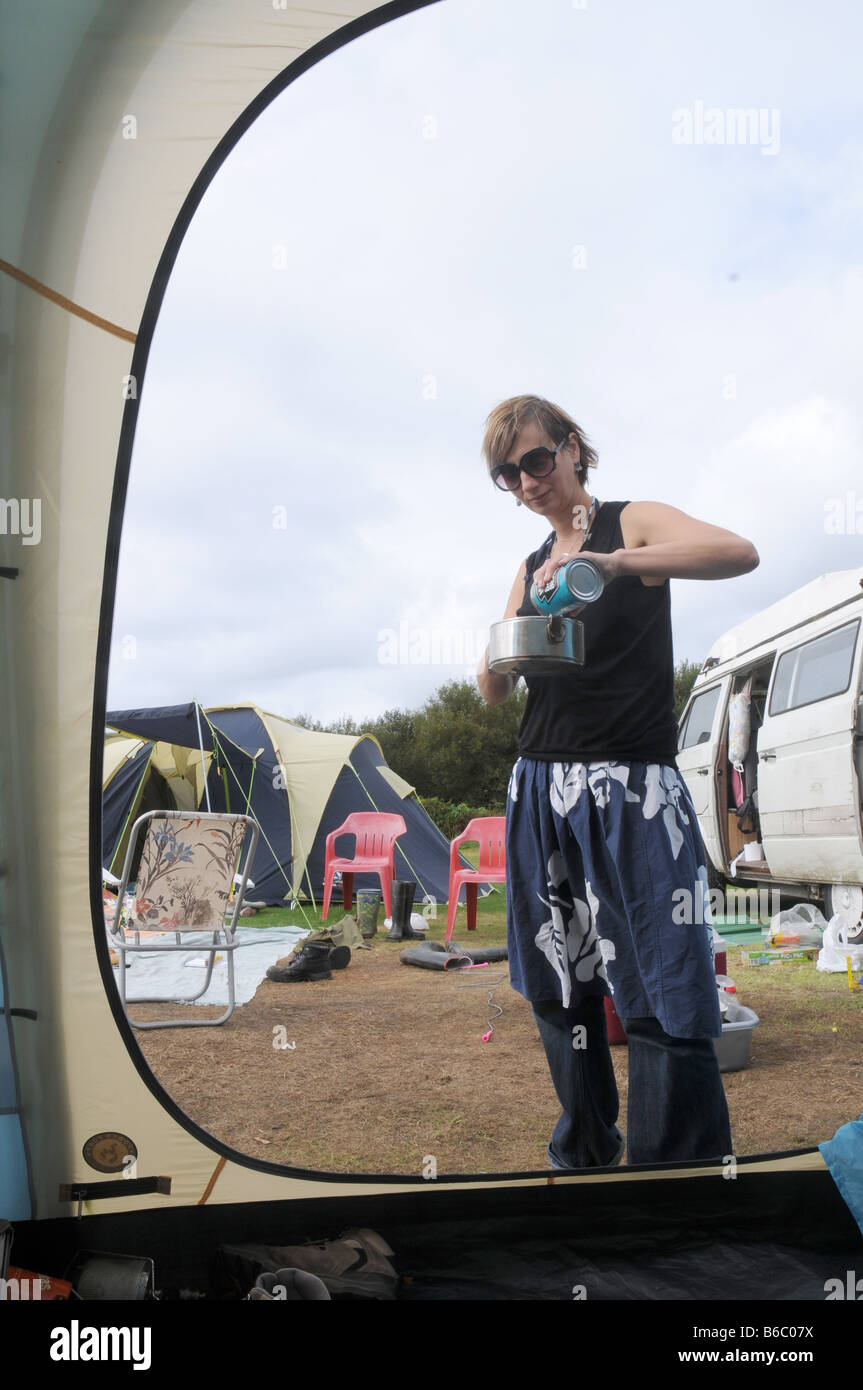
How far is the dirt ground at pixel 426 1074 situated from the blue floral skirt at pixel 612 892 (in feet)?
1.26

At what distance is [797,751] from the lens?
364 centimetres

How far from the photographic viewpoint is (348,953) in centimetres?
357

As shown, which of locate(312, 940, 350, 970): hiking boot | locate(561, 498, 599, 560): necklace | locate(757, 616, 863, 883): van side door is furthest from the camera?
locate(312, 940, 350, 970): hiking boot

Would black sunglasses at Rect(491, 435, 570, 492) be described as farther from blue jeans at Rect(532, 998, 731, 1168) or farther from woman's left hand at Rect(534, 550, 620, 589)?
blue jeans at Rect(532, 998, 731, 1168)

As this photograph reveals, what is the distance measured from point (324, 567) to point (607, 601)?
510cm

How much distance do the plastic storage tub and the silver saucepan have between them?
1282 millimetres

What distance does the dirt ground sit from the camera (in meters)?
1.64

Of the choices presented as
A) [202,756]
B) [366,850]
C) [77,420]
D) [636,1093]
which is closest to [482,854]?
[366,850]

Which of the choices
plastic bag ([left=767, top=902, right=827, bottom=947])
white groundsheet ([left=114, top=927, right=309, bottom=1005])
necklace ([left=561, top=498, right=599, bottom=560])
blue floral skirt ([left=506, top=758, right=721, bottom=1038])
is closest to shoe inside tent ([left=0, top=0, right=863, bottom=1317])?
blue floral skirt ([left=506, top=758, right=721, bottom=1038])

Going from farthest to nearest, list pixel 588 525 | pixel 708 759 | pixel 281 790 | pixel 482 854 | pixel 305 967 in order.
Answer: pixel 281 790
pixel 708 759
pixel 482 854
pixel 305 967
pixel 588 525

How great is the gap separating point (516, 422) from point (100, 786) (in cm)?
71

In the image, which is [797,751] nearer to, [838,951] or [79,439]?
[838,951]

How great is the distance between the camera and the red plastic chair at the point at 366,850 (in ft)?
14.7
